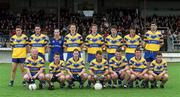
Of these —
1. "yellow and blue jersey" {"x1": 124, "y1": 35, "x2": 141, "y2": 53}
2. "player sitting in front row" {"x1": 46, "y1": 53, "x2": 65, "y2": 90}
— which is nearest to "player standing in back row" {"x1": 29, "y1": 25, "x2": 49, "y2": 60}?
"player sitting in front row" {"x1": 46, "y1": 53, "x2": 65, "y2": 90}

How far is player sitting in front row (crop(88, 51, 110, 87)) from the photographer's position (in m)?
11.8

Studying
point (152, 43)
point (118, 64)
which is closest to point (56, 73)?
point (118, 64)

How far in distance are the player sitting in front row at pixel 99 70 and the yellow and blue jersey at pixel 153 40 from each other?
6.83ft

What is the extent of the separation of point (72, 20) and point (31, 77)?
2008 cm

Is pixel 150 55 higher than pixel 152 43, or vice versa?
pixel 152 43

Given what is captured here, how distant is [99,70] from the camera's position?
1186cm

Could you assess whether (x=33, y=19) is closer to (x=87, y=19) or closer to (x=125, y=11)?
(x=87, y=19)

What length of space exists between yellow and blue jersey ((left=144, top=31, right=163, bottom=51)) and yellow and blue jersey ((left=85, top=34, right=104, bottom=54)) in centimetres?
137

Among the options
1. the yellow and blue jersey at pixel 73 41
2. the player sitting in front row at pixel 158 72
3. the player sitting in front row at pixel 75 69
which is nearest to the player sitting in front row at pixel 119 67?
the player sitting in front row at pixel 158 72

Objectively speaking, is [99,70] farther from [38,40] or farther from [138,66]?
[38,40]

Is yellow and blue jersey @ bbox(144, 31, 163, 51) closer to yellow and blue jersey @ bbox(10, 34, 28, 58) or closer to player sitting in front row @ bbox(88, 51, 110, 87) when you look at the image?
player sitting in front row @ bbox(88, 51, 110, 87)

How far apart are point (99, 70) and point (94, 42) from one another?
4.52ft

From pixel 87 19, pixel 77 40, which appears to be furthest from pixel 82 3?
pixel 77 40

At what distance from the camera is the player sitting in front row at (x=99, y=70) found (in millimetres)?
11750
